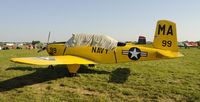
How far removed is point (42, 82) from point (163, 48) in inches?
223

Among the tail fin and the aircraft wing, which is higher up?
the tail fin

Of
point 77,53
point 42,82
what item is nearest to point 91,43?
point 77,53

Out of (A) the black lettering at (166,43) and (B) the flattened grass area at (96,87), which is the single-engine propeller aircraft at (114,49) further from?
(B) the flattened grass area at (96,87)

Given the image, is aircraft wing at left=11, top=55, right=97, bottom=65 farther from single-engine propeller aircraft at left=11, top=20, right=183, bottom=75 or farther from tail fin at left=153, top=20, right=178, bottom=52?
tail fin at left=153, top=20, right=178, bottom=52

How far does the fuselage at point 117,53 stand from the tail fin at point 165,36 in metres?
0.50

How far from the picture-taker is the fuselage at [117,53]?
10414mm

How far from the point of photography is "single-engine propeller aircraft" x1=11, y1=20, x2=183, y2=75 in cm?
1033

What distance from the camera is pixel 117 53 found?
416 inches

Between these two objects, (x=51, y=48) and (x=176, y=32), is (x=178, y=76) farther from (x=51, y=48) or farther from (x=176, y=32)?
(x=51, y=48)

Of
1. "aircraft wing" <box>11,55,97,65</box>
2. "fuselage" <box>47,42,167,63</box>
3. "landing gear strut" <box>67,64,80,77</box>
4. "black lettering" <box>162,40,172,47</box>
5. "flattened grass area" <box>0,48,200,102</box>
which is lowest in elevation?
"flattened grass area" <box>0,48,200,102</box>

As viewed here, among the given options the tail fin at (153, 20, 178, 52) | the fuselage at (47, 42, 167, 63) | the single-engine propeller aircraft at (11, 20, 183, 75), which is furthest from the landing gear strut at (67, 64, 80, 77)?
the tail fin at (153, 20, 178, 52)

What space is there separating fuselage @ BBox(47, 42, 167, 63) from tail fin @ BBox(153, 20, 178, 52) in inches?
19.5

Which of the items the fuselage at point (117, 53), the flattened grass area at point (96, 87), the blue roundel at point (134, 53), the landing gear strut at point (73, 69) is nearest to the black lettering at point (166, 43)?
the fuselage at point (117, 53)

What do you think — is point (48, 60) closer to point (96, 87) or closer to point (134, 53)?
point (96, 87)
